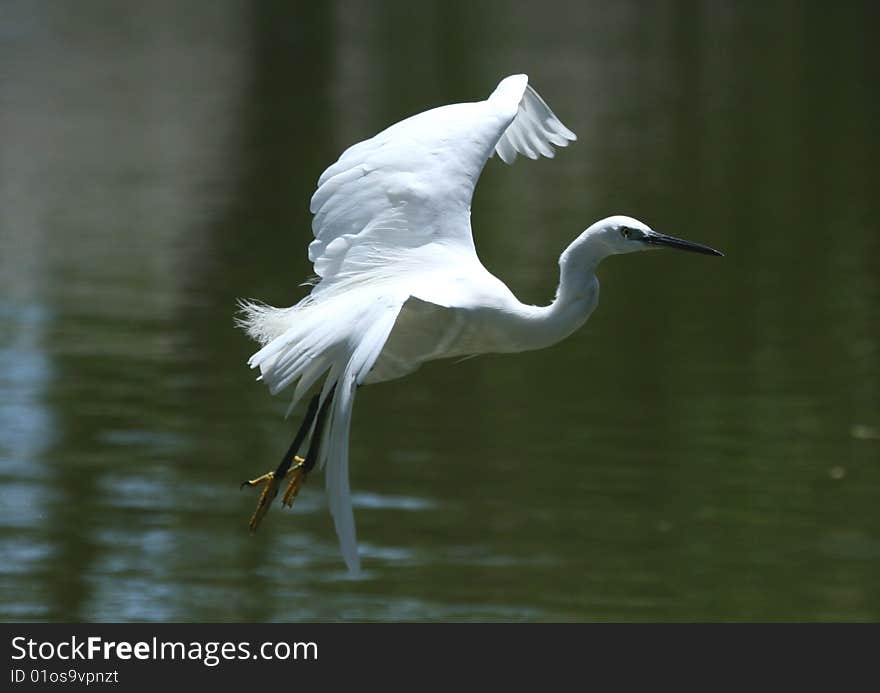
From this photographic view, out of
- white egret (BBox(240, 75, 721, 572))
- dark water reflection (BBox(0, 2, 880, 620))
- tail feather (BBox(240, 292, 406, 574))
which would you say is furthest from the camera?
dark water reflection (BBox(0, 2, 880, 620))

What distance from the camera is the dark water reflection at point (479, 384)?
927cm

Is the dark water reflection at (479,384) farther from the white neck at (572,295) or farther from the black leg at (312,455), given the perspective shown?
the white neck at (572,295)

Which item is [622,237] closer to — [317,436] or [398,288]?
[398,288]

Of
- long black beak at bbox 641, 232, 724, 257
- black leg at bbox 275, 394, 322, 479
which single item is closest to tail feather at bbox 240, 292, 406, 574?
black leg at bbox 275, 394, 322, 479

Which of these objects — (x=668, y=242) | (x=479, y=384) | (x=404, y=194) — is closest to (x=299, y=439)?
(x=404, y=194)

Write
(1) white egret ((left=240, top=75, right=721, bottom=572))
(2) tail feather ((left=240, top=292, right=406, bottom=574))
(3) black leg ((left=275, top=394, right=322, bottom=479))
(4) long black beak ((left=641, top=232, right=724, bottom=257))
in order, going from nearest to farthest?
(2) tail feather ((left=240, top=292, right=406, bottom=574)) → (1) white egret ((left=240, top=75, right=721, bottom=572)) → (4) long black beak ((left=641, top=232, right=724, bottom=257)) → (3) black leg ((left=275, top=394, right=322, bottom=479))

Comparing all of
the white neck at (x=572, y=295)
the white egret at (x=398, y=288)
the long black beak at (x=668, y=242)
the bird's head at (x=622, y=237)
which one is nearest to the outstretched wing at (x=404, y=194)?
the white egret at (x=398, y=288)

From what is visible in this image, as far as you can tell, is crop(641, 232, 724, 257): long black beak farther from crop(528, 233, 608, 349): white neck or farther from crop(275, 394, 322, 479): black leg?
crop(275, 394, 322, 479): black leg

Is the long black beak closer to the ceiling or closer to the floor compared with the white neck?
closer to the ceiling

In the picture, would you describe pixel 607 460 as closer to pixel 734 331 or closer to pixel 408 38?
pixel 734 331

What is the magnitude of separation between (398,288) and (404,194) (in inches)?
27.4

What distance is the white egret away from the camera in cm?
491

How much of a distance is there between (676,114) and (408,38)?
751 centimetres

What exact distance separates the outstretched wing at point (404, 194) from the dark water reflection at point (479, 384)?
319 cm
